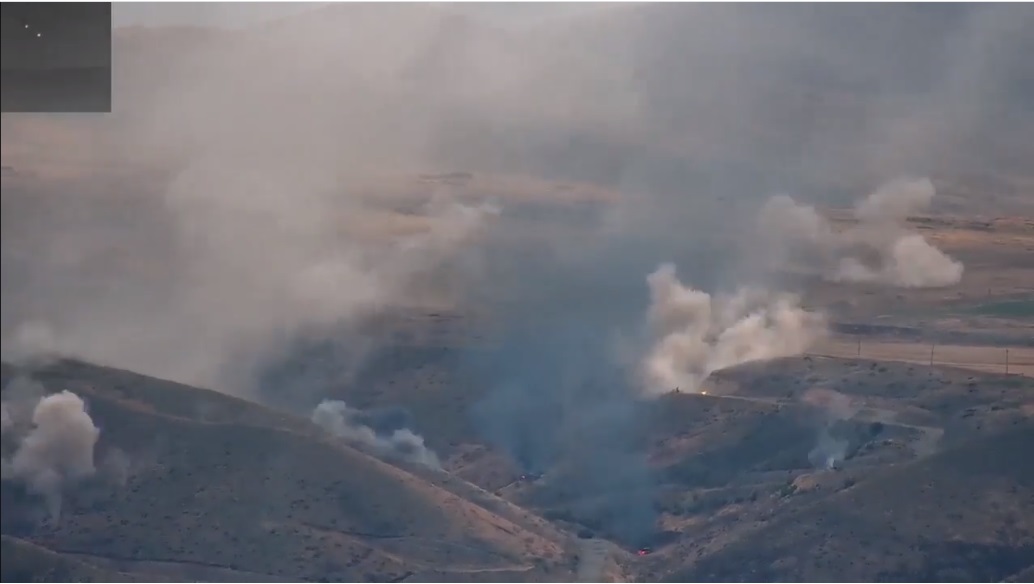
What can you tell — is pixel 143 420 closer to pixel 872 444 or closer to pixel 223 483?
pixel 223 483

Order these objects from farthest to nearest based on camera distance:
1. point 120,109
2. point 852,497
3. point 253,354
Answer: point 852,497, point 253,354, point 120,109

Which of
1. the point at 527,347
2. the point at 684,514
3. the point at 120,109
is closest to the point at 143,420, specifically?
the point at 120,109

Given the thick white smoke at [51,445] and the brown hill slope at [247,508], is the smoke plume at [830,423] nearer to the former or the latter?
the brown hill slope at [247,508]
